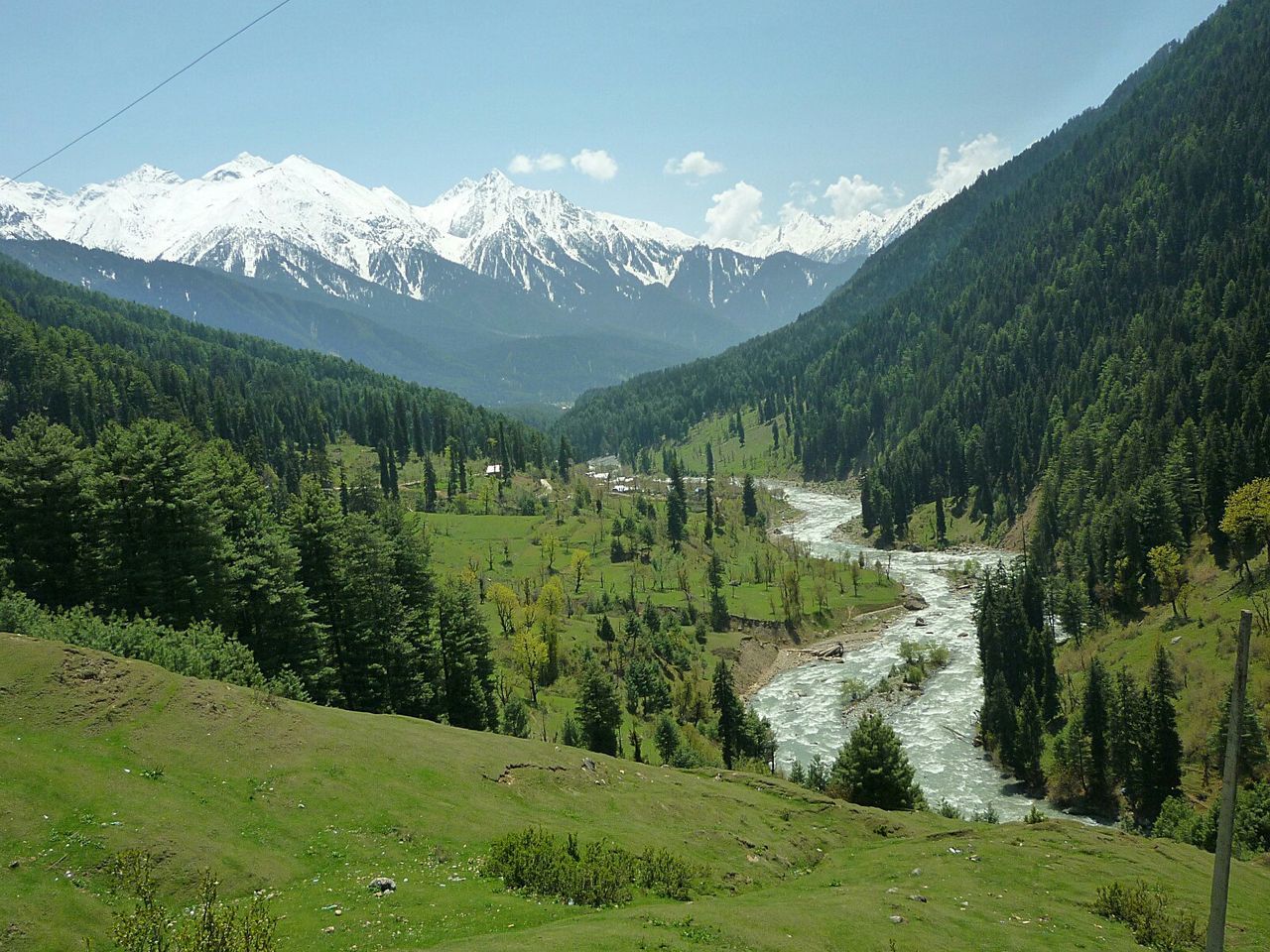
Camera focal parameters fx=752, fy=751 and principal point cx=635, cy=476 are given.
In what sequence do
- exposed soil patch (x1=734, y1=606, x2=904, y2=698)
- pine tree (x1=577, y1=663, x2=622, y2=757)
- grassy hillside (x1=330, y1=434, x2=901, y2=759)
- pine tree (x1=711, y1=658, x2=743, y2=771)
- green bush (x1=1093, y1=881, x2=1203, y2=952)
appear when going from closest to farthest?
green bush (x1=1093, y1=881, x2=1203, y2=952)
pine tree (x1=577, y1=663, x2=622, y2=757)
pine tree (x1=711, y1=658, x2=743, y2=771)
grassy hillside (x1=330, y1=434, x2=901, y2=759)
exposed soil patch (x1=734, y1=606, x2=904, y2=698)

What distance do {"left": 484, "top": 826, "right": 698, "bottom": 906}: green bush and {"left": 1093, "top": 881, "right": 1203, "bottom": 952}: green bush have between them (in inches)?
712

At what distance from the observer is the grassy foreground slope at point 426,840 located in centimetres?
2309

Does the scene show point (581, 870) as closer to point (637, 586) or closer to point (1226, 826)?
point (1226, 826)

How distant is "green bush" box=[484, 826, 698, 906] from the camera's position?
2739 cm

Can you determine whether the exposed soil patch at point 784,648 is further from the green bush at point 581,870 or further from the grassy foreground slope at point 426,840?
the green bush at point 581,870

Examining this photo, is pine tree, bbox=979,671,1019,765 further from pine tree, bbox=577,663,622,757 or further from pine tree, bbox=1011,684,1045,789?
pine tree, bbox=577,663,622,757

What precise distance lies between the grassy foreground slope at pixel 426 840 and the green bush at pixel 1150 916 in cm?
82

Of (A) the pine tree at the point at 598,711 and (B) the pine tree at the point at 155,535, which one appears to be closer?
(B) the pine tree at the point at 155,535

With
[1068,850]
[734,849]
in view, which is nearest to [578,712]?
[734,849]

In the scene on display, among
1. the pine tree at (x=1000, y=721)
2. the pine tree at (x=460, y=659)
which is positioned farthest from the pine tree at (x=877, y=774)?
the pine tree at (x=1000, y=721)

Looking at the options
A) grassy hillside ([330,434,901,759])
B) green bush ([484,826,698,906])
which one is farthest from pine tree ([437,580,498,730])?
green bush ([484,826,698,906])

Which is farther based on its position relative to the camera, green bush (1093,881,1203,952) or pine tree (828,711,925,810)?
pine tree (828,711,925,810)

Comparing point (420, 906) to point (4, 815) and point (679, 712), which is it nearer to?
point (4, 815)

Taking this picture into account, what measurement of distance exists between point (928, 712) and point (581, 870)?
318 ft
